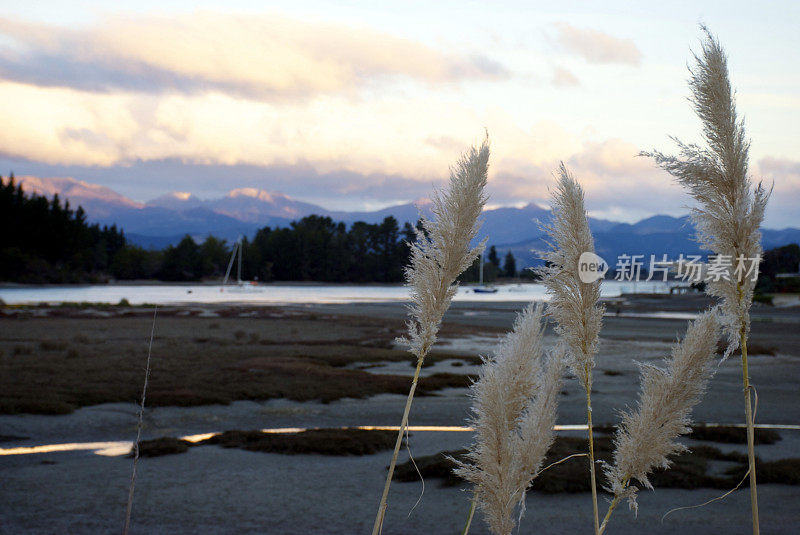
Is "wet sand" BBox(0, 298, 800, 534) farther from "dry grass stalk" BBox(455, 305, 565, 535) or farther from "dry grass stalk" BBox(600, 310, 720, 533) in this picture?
"dry grass stalk" BBox(600, 310, 720, 533)

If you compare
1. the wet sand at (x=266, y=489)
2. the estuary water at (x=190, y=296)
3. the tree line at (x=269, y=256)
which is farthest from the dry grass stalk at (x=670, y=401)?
Result: the tree line at (x=269, y=256)

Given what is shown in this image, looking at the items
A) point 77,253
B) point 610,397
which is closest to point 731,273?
point 610,397

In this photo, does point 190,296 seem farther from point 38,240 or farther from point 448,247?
point 448,247

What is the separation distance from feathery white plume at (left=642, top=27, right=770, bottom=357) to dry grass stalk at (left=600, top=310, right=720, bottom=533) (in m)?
0.12

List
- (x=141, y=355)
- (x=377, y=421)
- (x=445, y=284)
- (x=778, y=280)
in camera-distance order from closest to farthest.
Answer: (x=445, y=284), (x=377, y=421), (x=141, y=355), (x=778, y=280)

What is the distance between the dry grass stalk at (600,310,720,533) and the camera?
242 centimetres

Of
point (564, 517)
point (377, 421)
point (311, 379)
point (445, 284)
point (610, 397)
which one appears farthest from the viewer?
point (311, 379)

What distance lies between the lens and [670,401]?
2.44 m

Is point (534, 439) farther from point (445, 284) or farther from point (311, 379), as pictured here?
point (311, 379)

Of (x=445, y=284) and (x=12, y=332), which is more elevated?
(x=445, y=284)

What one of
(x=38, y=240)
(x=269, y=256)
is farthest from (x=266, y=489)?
(x=269, y=256)

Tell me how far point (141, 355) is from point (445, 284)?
2241 cm

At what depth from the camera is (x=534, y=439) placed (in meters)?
2.55

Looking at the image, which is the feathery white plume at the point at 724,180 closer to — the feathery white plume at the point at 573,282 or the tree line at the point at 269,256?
the feathery white plume at the point at 573,282
